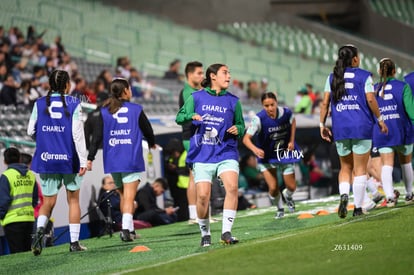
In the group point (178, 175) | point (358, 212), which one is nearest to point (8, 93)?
point (178, 175)

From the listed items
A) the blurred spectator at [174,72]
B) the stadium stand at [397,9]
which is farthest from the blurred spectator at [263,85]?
the stadium stand at [397,9]

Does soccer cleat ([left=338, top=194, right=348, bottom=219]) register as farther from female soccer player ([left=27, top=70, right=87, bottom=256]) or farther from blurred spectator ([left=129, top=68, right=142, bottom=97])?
blurred spectator ([left=129, top=68, right=142, bottom=97])

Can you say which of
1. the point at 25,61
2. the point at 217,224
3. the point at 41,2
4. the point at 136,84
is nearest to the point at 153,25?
the point at 41,2

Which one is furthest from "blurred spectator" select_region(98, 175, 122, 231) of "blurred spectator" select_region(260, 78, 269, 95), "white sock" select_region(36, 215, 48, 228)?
"blurred spectator" select_region(260, 78, 269, 95)

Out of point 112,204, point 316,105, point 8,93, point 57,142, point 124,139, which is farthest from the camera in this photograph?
point 316,105

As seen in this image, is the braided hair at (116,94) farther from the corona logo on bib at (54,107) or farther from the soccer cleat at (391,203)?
the soccer cleat at (391,203)

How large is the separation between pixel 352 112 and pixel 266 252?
317cm

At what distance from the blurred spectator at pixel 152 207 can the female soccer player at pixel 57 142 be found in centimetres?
528

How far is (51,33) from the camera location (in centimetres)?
2877

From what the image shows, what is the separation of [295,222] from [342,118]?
86.7 inches

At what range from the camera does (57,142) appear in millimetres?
12227

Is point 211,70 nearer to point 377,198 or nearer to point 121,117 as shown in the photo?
point 121,117

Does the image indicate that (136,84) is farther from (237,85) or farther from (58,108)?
(58,108)

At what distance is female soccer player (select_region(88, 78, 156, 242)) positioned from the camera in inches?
509
